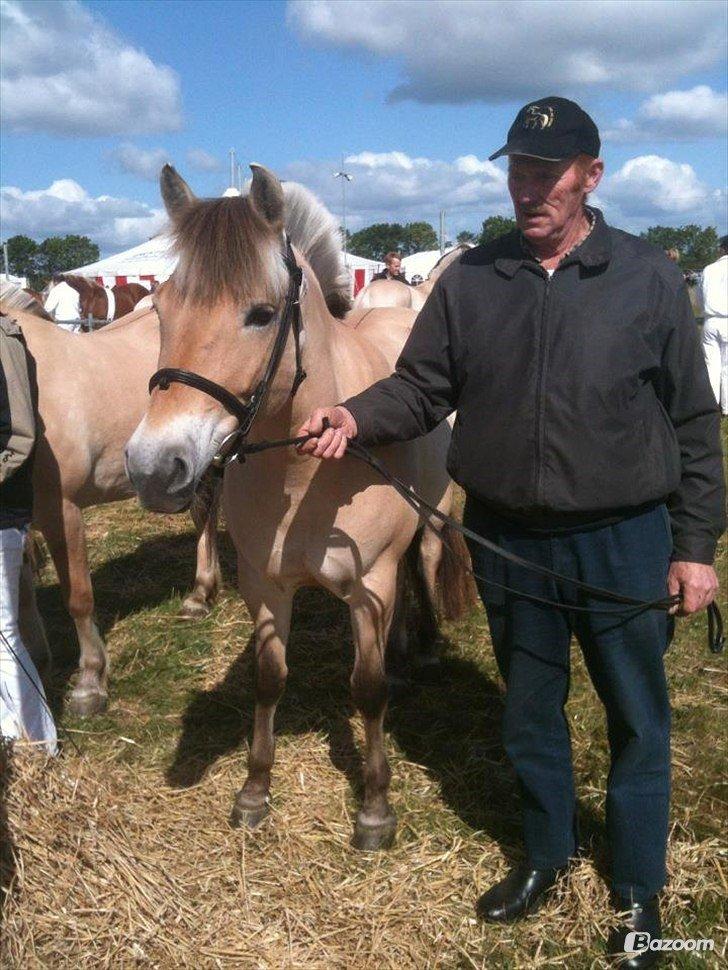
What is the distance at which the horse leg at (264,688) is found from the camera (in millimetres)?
3188

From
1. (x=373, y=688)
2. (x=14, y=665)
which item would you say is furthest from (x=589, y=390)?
(x=14, y=665)

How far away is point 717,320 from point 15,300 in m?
9.59

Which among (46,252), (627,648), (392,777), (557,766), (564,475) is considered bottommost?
(392,777)

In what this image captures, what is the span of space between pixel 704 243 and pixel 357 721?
211 feet

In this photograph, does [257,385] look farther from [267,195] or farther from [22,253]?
[22,253]

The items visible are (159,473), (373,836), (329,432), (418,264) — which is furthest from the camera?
(418,264)

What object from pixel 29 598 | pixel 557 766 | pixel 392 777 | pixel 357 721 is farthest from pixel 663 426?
pixel 29 598

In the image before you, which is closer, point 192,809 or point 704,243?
point 192,809

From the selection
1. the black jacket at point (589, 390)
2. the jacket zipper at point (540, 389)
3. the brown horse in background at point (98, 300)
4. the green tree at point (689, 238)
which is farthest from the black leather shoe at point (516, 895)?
the green tree at point (689, 238)

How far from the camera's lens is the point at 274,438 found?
2758 mm

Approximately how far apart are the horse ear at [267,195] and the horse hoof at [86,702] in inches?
109

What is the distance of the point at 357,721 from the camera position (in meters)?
4.10

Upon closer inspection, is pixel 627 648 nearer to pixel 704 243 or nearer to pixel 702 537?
pixel 702 537

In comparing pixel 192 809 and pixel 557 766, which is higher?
pixel 557 766
